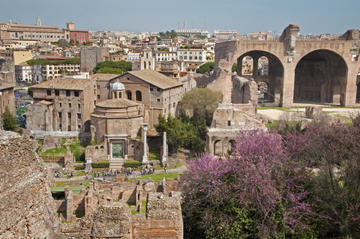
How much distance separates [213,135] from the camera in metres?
28.5

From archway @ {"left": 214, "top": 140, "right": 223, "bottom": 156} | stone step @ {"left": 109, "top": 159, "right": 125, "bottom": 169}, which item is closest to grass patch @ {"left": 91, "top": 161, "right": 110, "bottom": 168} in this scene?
stone step @ {"left": 109, "top": 159, "right": 125, "bottom": 169}

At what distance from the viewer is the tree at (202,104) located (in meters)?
36.9

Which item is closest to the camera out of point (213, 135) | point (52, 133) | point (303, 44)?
point (213, 135)

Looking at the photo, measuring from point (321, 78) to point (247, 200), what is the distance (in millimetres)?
46396

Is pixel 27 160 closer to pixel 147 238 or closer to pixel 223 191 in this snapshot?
pixel 147 238

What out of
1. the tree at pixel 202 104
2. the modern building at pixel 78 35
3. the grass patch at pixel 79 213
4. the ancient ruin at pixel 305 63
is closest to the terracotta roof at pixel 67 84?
the tree at pixel 202 104

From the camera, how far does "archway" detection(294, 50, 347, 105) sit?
172ft

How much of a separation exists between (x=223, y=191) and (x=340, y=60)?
43033mm

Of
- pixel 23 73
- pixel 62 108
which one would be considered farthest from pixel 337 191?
pixel 23 73

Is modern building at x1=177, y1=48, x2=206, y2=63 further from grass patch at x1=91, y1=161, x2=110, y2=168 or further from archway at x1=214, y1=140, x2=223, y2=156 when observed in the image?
grass patch at x1=91, y1=161, x2=110, y2=168

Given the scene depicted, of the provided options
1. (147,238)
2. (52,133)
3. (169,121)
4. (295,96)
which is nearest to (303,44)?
(295,96)

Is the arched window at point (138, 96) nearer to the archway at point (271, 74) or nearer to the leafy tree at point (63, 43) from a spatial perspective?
the archway at point (271, 74)

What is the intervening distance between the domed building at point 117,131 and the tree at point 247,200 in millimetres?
14293

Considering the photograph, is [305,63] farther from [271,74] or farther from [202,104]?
[202,104]
